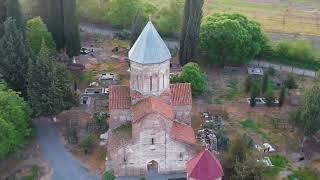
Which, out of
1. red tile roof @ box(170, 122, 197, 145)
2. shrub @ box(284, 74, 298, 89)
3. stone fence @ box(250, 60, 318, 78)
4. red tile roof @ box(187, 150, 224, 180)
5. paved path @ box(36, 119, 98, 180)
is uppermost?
stone fence @ box(250, 60, 318, 78)

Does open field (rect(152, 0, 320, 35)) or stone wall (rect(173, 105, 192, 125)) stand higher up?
open field (rect(152, 0, 320, 35))

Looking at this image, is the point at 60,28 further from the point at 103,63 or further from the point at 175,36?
the point at 175,36

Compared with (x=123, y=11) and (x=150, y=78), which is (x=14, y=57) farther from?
(x=123, y=11)

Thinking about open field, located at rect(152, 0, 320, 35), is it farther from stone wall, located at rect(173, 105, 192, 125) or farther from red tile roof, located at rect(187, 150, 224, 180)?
red tile roof, located at rect(187, 150, 224, 180)

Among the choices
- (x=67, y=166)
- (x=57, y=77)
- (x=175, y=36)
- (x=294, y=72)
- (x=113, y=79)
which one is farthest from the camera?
(x=175, y=36)

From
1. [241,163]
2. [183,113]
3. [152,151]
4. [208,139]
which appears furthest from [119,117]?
[241,163]

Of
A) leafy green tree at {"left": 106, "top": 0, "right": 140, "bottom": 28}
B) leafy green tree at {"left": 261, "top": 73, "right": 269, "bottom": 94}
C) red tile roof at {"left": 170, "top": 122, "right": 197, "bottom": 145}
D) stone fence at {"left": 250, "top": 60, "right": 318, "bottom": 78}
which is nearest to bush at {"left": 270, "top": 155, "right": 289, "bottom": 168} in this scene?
red tile roof at {"left": 170, "top": 122, "right": 197, "bottom": 145}

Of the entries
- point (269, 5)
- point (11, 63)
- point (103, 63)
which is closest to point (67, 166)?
point (11, 63)
